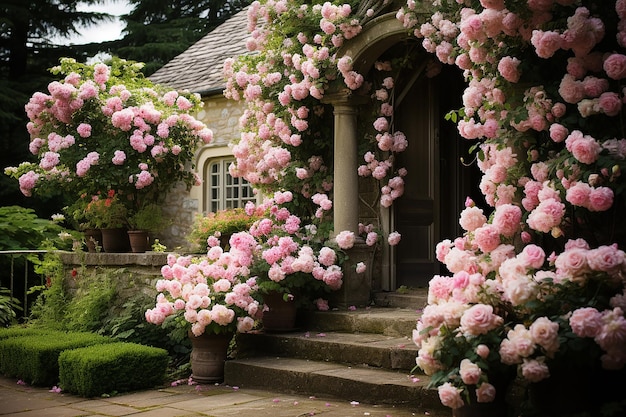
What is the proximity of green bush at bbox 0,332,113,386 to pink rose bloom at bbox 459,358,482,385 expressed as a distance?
4265mm

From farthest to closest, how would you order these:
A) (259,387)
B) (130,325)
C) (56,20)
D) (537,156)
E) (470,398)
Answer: (56,20)
(130,325)
(259,387)
(537,156)
(470,398)

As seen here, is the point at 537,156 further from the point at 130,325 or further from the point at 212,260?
the point at 130,325

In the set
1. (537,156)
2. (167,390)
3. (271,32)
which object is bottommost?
(167,390)

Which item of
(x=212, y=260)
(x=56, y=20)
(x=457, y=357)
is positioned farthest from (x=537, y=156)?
(x=56, y=20)

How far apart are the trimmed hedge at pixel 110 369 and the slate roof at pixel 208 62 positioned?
5811 millimetres

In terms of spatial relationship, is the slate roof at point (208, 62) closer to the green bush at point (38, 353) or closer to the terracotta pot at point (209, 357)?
the green bush at point (38, 353)

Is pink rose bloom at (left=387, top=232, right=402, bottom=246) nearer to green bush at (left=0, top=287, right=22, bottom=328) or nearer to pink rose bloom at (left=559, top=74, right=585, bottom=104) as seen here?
A: pink rose bloom at (left=559, top=74, right=585, bottom=104)

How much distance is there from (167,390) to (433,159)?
357cm

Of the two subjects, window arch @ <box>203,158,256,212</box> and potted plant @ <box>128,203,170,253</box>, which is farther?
window arch @ <box>203,158,256,212</box>

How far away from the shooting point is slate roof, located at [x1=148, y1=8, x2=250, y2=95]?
1276 cm

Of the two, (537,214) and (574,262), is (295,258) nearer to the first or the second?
(537,214)

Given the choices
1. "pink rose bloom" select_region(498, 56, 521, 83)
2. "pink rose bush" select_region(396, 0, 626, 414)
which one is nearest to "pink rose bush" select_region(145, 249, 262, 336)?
"pink rose bush" select_region(396, 0, 626, 414)

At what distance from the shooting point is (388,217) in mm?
8164

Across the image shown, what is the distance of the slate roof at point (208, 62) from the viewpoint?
1276 cm
